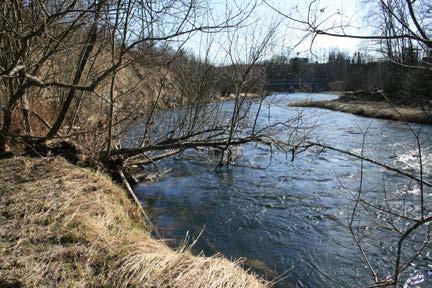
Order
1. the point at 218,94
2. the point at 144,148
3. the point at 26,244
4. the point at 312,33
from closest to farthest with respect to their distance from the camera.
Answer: the point at 312,33 → the point at 26,244 → the point at 144,148 → the point at 218,94

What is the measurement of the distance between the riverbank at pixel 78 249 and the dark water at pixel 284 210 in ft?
4.84

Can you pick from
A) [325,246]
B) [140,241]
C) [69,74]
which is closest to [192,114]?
[69,74]

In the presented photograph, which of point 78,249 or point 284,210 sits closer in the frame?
point 78,249

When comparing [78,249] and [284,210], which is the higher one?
[78,249]

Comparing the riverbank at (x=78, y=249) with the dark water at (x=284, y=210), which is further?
the dark water at (x=284, y=210)

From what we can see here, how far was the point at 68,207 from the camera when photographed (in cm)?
521

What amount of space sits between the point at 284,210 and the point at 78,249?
4.98 metres

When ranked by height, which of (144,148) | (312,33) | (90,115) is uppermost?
(312,33)

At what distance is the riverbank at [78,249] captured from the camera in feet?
12.0

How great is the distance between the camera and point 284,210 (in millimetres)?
8242

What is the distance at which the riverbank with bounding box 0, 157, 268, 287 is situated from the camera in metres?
3.64

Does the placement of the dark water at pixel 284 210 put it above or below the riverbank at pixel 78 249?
below

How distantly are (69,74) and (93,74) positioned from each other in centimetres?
55

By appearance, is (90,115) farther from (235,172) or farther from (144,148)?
(235,172)
